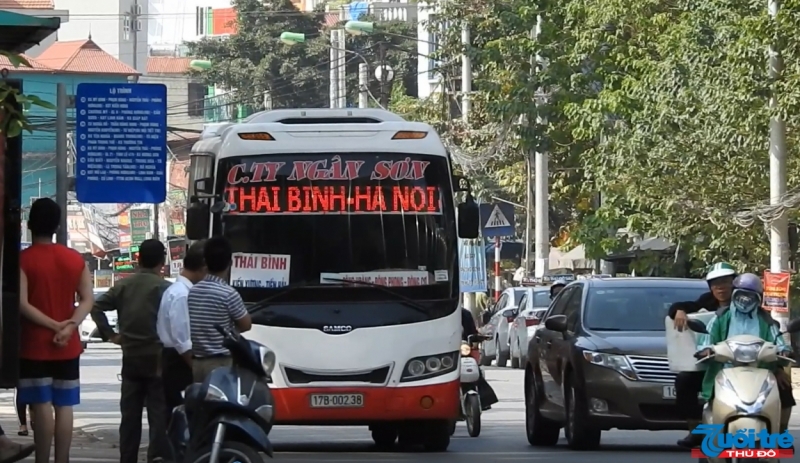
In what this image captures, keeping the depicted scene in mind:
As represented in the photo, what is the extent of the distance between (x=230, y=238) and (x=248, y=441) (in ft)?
19.1

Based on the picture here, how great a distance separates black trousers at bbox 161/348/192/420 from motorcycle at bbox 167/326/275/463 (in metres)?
2.41

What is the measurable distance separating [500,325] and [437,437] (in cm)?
2079

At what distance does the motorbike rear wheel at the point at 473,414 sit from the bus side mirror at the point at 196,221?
416 centimetres

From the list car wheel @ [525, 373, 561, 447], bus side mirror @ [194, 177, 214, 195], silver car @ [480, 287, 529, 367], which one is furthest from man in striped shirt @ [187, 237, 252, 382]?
silver car @ [480, 287, 529, 367]

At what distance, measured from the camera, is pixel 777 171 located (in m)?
27.8

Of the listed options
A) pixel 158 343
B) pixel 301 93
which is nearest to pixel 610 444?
pixel 158 343

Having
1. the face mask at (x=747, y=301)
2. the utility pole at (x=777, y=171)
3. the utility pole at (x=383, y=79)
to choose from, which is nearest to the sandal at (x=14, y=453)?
the face mask at (x=747, y=301)

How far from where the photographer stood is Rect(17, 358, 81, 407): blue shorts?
1091 cm

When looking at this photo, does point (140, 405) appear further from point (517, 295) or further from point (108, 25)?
point (108, 25)

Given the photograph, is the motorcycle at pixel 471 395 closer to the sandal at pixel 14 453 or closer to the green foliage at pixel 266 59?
the sandal at pixel 14 453

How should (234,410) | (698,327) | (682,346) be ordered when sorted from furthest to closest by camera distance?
(682,346) < (698,327) < (234,410)

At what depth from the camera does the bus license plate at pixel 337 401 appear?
14422mm

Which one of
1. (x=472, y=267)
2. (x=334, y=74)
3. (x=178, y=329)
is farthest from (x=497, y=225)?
(x=334, y=74)

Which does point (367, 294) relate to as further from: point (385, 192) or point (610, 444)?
point (610, 444)
